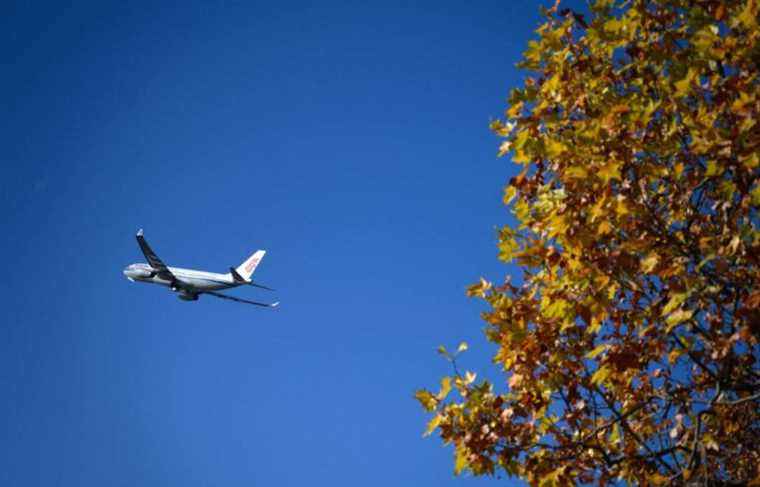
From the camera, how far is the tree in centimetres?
657

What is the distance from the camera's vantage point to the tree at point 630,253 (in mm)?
6566

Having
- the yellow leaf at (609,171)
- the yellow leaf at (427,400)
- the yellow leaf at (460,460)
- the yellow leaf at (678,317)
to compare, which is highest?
the yellow leaf at (609,171)

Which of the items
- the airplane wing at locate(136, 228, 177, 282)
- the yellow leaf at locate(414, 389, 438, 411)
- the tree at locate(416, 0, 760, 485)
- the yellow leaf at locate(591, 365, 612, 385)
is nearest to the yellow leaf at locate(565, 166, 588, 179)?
the tree at locate(416, 0, 760, 485)

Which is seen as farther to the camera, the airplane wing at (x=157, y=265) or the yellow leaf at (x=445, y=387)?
the airplane wing at (x=157, y=265)

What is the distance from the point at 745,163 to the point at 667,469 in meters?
3.64

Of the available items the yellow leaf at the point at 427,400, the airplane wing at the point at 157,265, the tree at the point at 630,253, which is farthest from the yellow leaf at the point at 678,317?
the airplane wing at the point at 157,265

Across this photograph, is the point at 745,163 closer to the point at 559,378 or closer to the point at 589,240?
the point at 589,240

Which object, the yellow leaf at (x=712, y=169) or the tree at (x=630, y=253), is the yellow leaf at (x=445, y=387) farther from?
the yellow leaf at (x=712, y=169)

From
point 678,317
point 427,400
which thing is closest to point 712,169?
point 678,317

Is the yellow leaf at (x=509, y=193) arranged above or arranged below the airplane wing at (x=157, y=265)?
below

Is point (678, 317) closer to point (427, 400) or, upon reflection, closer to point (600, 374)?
point (600, 374)

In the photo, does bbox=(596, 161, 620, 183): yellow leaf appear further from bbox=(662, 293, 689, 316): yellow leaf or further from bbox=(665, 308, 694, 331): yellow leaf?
bbox=(665, 308, 694, 331): yellow leaf

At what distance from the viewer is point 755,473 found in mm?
7977

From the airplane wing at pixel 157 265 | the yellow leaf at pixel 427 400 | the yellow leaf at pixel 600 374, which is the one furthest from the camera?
the airplane wing at pixel 157 265
